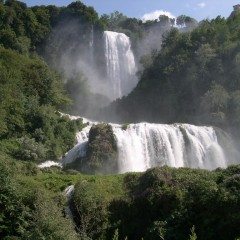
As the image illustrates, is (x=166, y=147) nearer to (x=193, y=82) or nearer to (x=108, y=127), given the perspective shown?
(x=108, y=127)

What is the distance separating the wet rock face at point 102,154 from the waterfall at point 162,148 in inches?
20.4

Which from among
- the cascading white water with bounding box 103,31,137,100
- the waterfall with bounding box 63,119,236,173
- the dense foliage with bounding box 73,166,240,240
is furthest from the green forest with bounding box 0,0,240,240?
the cascading white water with bounding box 103,31,137,100

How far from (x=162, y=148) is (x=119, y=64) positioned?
29450 millimetres

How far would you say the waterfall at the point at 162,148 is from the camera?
4222 cm

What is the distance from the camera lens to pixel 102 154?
41.1 meters

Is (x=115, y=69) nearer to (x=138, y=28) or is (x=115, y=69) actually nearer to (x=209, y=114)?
(x=138, y=28)

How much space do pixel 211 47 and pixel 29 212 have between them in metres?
38.7

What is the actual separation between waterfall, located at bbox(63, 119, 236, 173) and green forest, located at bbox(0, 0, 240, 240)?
4.00ft

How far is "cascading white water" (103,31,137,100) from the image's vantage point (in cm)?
6931

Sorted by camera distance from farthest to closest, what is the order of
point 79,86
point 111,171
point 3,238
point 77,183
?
point 79,86 < point 111,171 < point 77,183 < point 3,238

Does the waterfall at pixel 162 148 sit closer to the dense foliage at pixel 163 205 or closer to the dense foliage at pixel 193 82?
the dense foliage at pixel 193 82

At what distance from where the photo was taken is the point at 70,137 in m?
44.9

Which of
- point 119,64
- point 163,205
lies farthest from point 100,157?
point 119,64

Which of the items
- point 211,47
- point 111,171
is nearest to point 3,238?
point 111,171
